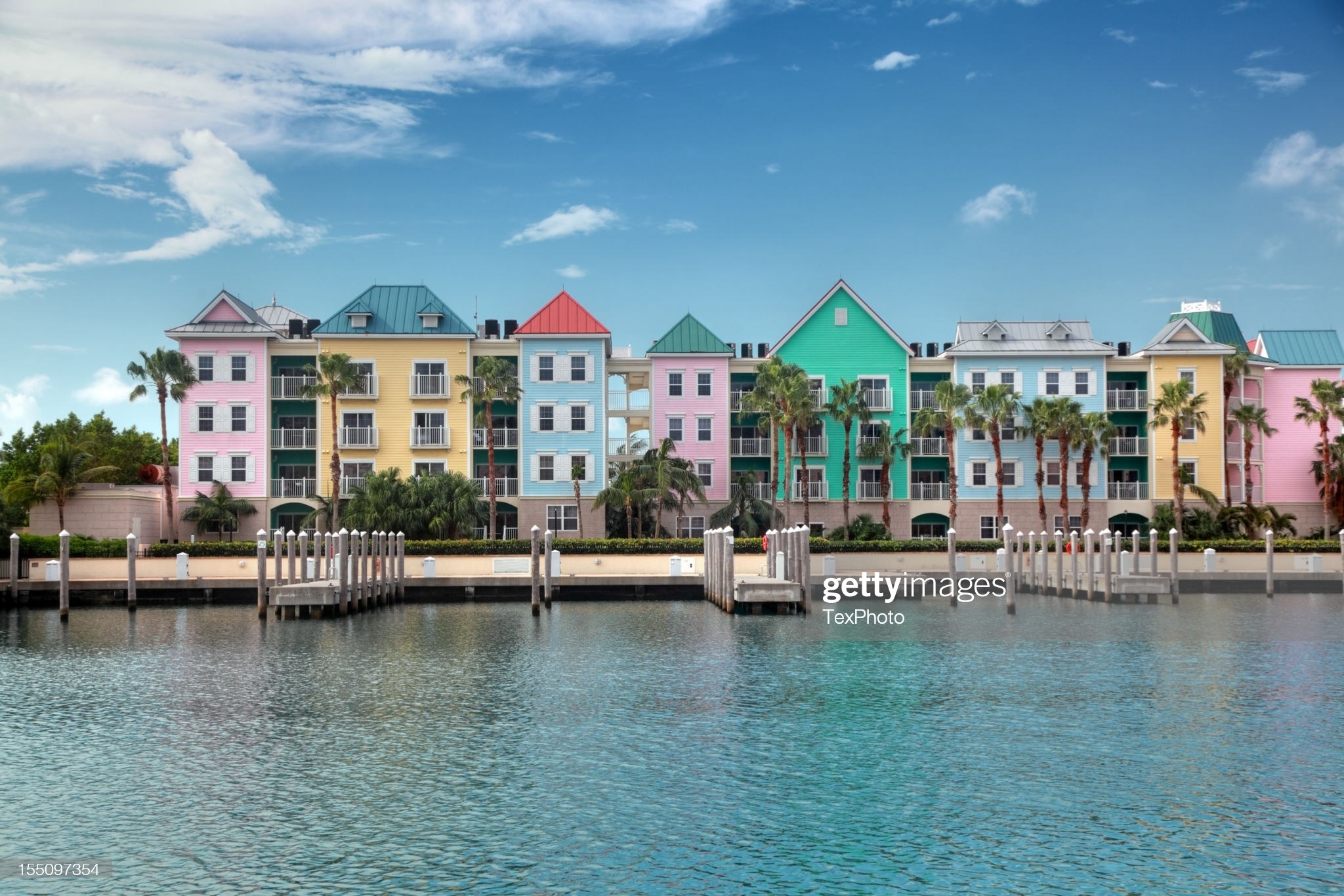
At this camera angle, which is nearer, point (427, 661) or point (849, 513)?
point (427, 661)

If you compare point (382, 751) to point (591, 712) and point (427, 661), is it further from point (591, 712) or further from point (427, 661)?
point (427, 661)

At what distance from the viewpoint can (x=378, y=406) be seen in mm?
64875

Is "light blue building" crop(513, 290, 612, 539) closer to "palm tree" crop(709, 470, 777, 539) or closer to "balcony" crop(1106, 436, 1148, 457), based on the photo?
"palm tree" crop(709, 470, 777, 539)

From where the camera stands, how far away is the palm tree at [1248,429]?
67.3 m

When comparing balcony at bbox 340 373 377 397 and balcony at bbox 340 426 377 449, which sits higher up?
balcony at bbox 340 373 377 397

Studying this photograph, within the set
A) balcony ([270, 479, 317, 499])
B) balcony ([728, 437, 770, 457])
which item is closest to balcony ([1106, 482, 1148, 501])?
balcony ([728, 437, 770, 457])

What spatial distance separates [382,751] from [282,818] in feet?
12.3

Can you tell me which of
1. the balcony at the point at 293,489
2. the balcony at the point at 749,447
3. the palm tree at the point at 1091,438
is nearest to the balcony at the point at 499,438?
the balcony at the point at 293,489

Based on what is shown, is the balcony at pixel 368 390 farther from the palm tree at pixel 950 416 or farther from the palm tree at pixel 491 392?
the palm tree at pixel 950 416

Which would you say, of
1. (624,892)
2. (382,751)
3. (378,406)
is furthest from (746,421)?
(624,892)

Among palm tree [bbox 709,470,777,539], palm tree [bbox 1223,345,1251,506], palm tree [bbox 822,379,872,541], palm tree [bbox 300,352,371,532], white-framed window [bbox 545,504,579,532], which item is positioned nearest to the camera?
palm tree [bbox 300,352,371,532]

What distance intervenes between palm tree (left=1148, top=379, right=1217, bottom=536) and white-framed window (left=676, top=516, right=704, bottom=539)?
23.1 m

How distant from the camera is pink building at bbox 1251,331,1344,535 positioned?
70.9m

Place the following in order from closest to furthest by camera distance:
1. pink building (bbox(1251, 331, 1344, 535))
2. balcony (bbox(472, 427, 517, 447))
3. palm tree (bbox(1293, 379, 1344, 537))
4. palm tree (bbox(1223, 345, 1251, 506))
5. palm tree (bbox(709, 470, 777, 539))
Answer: palm tree (bbox(709, 470, 777, 539)), balcony (bbox(472, 427, 517, 447)), palm tree (bbox(1223, 345, 1251, 506)), palm tree (bbox(1293, 379, 1344, 537)), pink building (bbox(1251, 331, 1344, 535))
